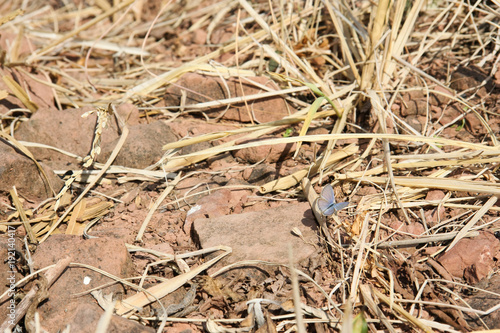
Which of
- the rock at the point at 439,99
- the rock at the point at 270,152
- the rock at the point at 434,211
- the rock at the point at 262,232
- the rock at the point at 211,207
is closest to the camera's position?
the rock at the point at 262,232

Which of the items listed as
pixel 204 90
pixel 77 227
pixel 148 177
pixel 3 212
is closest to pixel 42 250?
pixel 77 227

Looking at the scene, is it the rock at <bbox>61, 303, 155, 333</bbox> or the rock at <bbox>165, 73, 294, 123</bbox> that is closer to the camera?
the rock at <bbox>61, 303, 155, 333</bbox>

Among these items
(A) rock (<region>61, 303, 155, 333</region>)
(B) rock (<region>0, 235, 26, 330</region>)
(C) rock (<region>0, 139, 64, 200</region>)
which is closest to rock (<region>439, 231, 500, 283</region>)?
(A) rock (<region>61, 303, 155, 333</region>)

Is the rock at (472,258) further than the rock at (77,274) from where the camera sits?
Yes

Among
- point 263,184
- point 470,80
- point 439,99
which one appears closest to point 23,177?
point 263,184

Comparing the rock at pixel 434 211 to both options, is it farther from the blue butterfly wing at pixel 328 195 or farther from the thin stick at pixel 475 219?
the blue butterfly wing at pixel 328 195

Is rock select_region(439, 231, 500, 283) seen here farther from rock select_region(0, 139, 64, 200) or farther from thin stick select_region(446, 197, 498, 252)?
rock select_region(0, 139, 64, 200)

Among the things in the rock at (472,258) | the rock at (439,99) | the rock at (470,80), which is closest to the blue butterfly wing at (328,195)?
the rock at (472,258)
